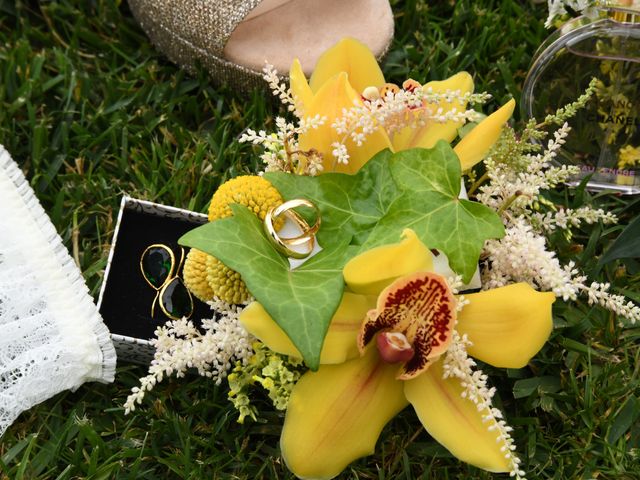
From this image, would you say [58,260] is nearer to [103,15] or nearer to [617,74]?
[103,15]

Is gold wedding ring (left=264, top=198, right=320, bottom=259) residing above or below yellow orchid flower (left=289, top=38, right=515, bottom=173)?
below

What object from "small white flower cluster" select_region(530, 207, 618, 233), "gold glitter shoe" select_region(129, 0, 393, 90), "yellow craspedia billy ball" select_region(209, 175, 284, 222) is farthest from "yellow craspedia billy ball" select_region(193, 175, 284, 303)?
"gold glitter shoe" select_region(129, 0, 393, 90)

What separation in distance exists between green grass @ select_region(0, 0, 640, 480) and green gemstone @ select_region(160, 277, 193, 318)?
10 cm

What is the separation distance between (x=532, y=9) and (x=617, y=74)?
14.8 inches

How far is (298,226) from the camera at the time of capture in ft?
3.21

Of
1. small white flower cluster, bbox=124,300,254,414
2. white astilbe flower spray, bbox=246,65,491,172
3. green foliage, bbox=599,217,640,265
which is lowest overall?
green foliage, bbox=599,217,640,265

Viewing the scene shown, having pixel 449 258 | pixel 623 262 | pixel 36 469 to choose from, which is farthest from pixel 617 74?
pixel 36 469

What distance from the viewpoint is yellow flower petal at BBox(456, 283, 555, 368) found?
3.04ft

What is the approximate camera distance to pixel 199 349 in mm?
1000

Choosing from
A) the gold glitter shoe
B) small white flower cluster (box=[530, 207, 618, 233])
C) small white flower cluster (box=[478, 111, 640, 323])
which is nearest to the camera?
small white flower cluster (box=[478, 111, 640, 323])

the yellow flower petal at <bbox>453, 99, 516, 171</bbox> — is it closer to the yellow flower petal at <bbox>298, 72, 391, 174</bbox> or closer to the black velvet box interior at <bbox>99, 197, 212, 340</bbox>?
the yellow flower petal at <bbox>298, 72, 391, 174</bbox>

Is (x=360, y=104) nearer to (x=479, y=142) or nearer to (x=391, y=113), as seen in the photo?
(x=391, y=113)

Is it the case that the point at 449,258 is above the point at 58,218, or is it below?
above

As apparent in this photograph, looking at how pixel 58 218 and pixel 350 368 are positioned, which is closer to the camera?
pixel 350 368
